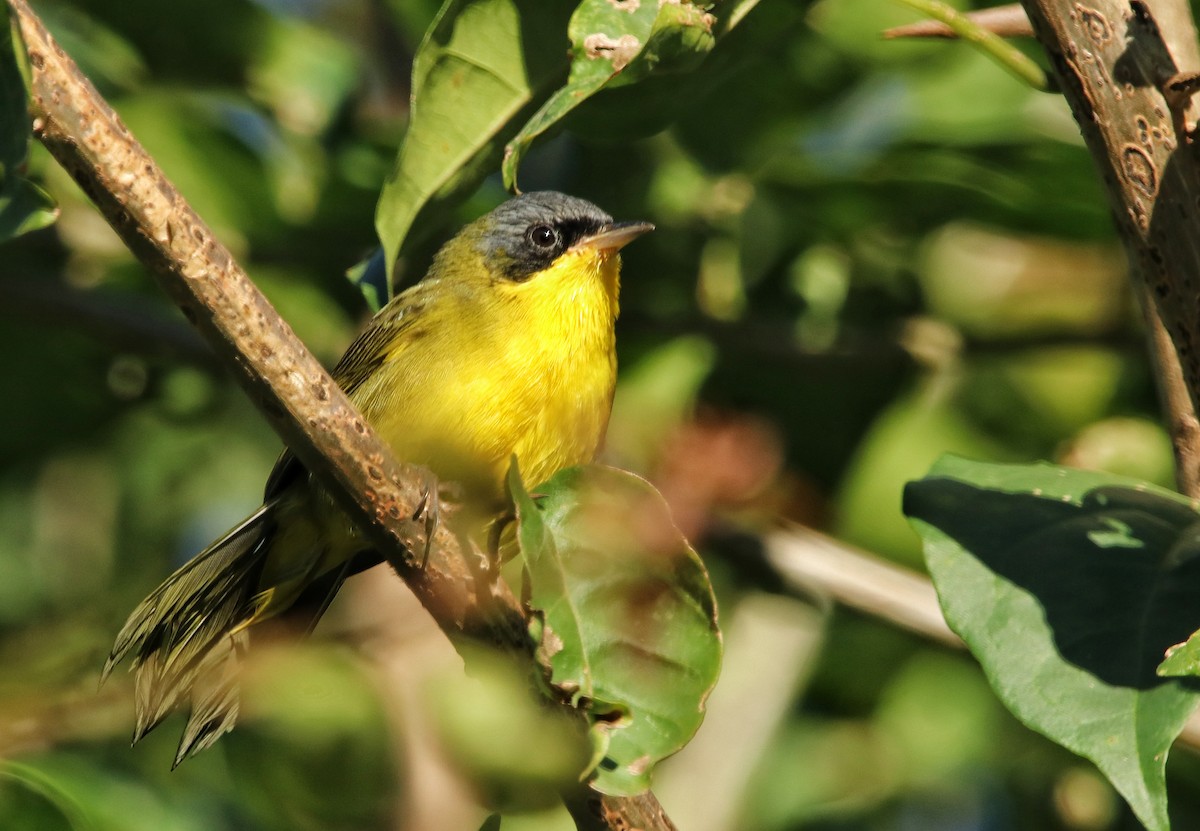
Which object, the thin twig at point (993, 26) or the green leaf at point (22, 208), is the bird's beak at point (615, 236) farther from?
the green leaf at point (22, 208)

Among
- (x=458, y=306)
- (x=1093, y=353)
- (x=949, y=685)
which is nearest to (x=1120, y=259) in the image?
(x=1093, y=353)

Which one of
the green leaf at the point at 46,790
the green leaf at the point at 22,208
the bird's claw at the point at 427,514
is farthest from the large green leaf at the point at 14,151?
the green leaf at the point at 46,790

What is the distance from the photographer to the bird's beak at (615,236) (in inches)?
143

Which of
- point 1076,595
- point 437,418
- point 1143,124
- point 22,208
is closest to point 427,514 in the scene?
point 22,208

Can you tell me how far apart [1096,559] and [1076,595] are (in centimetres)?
8

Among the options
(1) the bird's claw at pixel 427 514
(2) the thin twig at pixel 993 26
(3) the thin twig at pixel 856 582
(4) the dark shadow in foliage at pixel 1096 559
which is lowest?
(3) the thin twig at pixel 856 582

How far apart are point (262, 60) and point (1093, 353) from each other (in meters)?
2.32

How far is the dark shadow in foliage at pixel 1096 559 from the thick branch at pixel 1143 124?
35 cm

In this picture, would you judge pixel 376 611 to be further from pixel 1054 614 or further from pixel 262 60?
pixel 1054 614

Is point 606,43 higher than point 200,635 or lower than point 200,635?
higher

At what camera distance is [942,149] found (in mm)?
3619

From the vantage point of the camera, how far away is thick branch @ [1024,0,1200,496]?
74.9 inches

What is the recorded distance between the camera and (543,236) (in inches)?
164

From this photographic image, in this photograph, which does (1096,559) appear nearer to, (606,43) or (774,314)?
(606,43)
